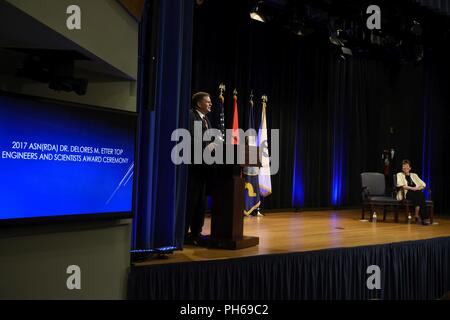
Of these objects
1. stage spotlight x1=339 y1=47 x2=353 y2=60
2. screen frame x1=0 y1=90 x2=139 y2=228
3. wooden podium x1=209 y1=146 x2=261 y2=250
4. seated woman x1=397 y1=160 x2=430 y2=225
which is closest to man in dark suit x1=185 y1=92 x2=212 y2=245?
wooden podium x1=209 y1=146 x2=261 y2=250

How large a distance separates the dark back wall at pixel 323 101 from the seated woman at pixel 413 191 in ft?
7.02

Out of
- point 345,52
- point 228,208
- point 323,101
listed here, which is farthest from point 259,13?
point 228,208

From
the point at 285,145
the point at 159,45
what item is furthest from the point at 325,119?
the point at 159,45

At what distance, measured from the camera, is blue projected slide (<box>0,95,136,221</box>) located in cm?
253

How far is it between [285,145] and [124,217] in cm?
541

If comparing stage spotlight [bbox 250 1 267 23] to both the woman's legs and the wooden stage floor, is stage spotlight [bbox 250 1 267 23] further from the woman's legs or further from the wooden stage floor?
the woman's legs

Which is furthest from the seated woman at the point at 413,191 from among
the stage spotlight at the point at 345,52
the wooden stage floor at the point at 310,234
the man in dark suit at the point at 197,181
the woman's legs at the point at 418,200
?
the man in dark suit at the point at 197,181

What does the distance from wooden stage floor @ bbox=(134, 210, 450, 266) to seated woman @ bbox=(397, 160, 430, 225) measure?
0.84ft

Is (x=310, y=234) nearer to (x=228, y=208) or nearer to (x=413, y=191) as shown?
(x=228, y=208)

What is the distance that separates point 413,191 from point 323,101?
291 centimetres

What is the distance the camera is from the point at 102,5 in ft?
9.12

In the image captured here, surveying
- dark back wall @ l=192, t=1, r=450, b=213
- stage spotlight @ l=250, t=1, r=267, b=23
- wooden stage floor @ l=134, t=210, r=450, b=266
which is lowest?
wooden stage floor @ l=134, t=210, r=450, b=266

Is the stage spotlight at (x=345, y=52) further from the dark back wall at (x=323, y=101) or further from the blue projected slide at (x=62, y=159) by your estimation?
the blue projected slide at (x=62, y=159)
